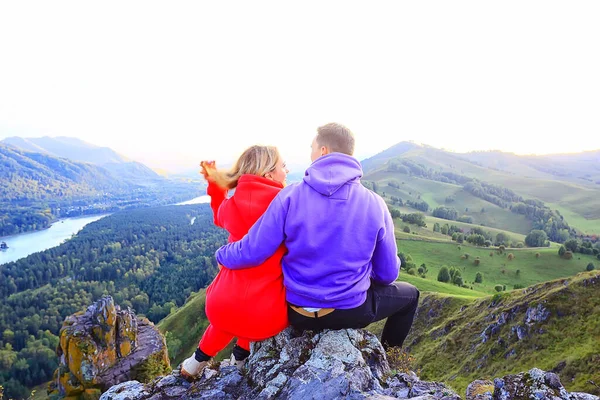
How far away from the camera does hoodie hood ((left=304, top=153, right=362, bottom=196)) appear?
5121mm

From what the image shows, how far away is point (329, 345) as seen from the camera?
20.0 feet

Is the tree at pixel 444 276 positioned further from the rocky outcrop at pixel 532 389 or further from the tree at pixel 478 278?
the rocky outcrop at pixel 532 389

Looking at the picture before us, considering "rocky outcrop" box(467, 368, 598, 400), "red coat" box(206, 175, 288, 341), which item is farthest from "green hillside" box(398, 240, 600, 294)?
"red coat" box(206, 175, 288, 341)

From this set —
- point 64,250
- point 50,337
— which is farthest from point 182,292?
point 64,250

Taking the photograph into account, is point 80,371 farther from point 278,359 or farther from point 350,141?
point 350,141

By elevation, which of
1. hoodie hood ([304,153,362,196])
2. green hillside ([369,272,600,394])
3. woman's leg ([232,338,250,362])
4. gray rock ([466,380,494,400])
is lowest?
green hillside ([369,272,600,394])

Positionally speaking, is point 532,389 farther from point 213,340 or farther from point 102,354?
point 102,354

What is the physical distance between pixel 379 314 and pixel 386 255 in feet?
4.02

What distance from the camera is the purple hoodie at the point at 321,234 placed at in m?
5.12

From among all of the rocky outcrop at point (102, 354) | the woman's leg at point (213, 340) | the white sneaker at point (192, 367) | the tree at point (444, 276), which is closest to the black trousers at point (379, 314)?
the woman's leg at point (213, 340)

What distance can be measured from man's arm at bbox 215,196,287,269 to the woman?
37cm

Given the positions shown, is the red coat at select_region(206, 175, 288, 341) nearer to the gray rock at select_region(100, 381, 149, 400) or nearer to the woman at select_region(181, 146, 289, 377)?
the woman at select_region(181, 146, 289, 377)

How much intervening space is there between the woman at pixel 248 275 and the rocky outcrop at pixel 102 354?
20925 millimetres

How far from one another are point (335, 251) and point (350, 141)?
6.08 feet
